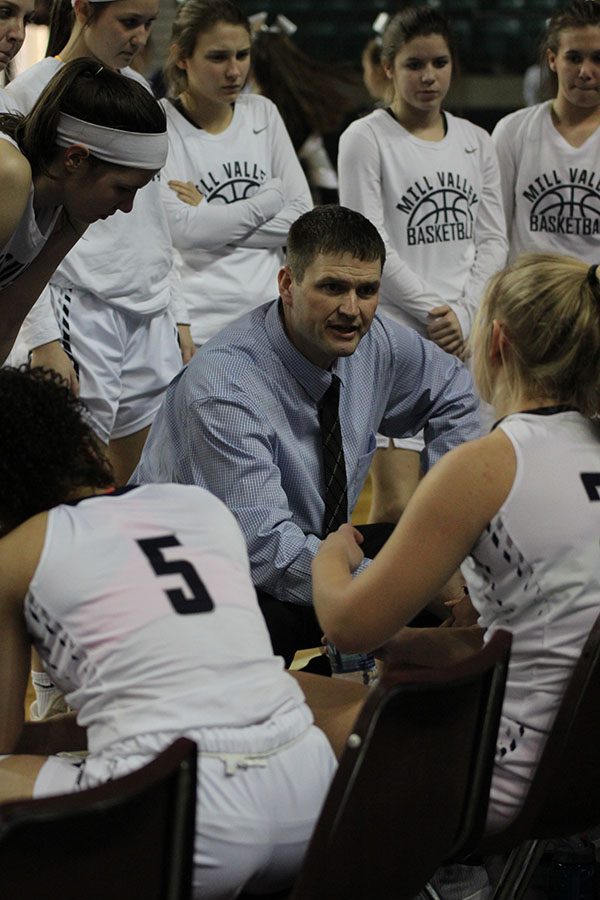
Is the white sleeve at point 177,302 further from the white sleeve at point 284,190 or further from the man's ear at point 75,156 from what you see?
the man's ear at point 75,156

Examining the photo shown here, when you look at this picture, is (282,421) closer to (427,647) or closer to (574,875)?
(427,647)

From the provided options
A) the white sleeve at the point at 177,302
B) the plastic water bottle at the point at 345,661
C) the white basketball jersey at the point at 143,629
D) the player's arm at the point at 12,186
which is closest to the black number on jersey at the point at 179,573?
the white basketball jersey at the point at 143,629

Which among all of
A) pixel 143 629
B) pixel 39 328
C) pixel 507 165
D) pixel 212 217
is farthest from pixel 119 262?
pixel 143 629

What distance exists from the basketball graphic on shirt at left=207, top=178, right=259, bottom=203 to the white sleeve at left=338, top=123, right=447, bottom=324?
310 mm

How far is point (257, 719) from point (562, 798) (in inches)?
21.9

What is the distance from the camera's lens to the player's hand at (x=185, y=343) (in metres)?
4.40

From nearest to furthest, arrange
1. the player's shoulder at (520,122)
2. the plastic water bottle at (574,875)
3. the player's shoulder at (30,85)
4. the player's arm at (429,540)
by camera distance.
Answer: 1. the player's arm at (429,540)
2. the plastic water bottle at (574,875)
3. the player's shoulder at (30,85)
4. the player's shoulder at (520,122)

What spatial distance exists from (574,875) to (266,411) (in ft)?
Result: 3.68

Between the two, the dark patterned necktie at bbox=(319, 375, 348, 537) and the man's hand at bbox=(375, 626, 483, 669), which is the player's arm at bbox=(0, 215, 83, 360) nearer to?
the dark patterned necktie at bbox=(319, 375, 348, 537)

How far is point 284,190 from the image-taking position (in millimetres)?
4824

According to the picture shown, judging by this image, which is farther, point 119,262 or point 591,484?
point 119,262

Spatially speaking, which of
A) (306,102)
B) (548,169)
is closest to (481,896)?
(548,169)

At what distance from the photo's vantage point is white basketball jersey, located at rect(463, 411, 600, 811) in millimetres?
2008

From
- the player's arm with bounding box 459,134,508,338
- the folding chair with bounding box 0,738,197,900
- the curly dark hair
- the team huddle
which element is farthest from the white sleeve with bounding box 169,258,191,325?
the folding chair with bounding box 0,738,197,900
